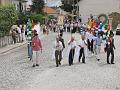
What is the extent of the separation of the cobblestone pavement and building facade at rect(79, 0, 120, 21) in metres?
60.8

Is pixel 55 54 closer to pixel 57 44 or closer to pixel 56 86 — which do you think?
pixel 57 44

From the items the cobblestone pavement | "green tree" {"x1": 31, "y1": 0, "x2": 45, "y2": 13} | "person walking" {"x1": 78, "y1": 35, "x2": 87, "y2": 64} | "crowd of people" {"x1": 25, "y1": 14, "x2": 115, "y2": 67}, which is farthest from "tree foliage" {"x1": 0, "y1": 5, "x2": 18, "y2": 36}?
"green tree" {"x1": 31, "y1": 0, "x2": 45, "y2": 13}

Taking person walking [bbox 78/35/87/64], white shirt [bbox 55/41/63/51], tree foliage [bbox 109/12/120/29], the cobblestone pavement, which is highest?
white shirt [bbox 55/41/63/51]

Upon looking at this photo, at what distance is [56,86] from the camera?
47.5ft

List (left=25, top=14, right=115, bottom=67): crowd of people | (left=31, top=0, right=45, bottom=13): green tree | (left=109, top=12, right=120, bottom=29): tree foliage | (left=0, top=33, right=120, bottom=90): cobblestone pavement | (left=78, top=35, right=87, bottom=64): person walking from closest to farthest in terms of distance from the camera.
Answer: (left=0, top=33, right=120, bottom=90): cobblestone pavement
(left=25, top=14, right=115, bottom=67): crowd of people
(left=78, top=35, right=87, bottom=64): person walking
(left=109, top=12, right=120, bottom=29): tree foliage
(left=31, top=0, right=45, bottom=13): green tree

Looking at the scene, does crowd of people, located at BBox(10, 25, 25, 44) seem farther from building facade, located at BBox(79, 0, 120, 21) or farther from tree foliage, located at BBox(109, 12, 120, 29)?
building facade, located at BBox(79, 0, 120, 21)

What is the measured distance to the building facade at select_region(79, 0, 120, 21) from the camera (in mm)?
82750

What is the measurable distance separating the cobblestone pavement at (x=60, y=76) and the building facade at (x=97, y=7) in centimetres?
6078

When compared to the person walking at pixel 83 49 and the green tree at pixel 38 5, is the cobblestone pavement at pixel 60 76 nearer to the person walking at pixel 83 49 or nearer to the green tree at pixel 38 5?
the person walking at pixel 83 49

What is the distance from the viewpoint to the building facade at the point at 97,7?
82.8 m

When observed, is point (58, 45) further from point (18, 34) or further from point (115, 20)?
point (115, 20)

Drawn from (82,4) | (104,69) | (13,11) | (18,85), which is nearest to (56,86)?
(18,85)

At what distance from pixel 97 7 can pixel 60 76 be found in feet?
222

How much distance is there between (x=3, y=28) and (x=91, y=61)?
15932 millimetres
